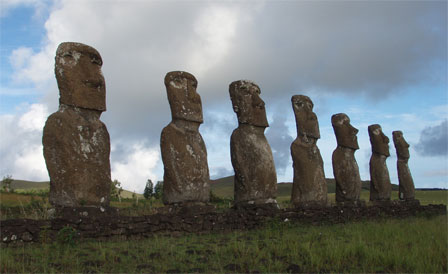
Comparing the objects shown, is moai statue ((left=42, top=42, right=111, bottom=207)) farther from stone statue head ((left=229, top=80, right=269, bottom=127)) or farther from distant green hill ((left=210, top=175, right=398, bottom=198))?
distant green hill ((left=210, top=175, right=398, bottom=198))

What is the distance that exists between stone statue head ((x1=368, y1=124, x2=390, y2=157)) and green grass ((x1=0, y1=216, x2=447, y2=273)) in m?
9.24

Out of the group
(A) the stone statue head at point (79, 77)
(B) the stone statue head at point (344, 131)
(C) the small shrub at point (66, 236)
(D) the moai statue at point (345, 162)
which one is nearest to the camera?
(C) the small shrub at point (66, 236)

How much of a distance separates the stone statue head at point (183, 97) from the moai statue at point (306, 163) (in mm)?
3950

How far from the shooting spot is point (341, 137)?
1568 cm

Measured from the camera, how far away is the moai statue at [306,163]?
43.3 ft

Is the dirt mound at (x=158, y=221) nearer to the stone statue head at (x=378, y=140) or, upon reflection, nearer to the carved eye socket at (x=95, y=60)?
the carved eye socket at (x=95, y=60)

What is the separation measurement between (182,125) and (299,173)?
4454mm

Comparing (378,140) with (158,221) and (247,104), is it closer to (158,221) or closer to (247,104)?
(247,104)

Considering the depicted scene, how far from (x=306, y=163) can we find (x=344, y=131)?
3.21 metres

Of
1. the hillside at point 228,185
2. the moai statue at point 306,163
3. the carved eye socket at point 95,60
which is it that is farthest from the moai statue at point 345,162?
the hillside at point 228,185

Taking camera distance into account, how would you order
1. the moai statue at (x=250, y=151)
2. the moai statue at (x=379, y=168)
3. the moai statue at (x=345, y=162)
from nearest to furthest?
the moai statue at (x=250, y=151), the moai statue at (x=345, y=162), the moai statue at (x=379, y=168)

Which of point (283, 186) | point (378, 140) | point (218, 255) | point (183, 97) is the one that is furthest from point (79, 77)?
point (283, 186)

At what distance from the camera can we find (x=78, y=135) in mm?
8922

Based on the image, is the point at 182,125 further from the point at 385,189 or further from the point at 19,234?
the point at 385,189
